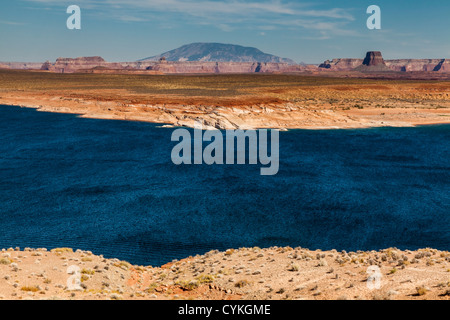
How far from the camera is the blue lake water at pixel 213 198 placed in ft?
106

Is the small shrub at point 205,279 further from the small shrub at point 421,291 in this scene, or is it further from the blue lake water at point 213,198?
the small shrub at point 421,291

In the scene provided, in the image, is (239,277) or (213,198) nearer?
(239,277)

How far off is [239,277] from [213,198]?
2067 cm

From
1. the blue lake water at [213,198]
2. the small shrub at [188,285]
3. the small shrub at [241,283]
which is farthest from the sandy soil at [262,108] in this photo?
the small shrub at [241,283]

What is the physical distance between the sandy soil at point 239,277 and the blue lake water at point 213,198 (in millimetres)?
4601

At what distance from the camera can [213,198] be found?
1693 inches

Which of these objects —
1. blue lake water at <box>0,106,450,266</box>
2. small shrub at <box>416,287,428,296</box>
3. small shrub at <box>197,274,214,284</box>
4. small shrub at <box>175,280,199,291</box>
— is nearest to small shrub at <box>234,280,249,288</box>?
small shrub at <box>197,274,214,284</box>

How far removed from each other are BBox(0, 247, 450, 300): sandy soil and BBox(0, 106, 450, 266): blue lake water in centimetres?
460

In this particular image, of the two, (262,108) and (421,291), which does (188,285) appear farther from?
(262,108)

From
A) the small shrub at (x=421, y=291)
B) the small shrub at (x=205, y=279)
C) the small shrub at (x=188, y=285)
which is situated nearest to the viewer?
the small shrub at (x=421, y=291)

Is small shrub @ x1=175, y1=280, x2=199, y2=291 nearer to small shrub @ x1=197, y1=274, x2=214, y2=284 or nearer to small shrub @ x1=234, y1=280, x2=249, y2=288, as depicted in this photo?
small shrub @ x1=197, y1=274, x2=214, y2=284

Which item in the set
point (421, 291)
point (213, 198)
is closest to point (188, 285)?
point (421, 291)

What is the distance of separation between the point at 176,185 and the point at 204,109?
4876cm
